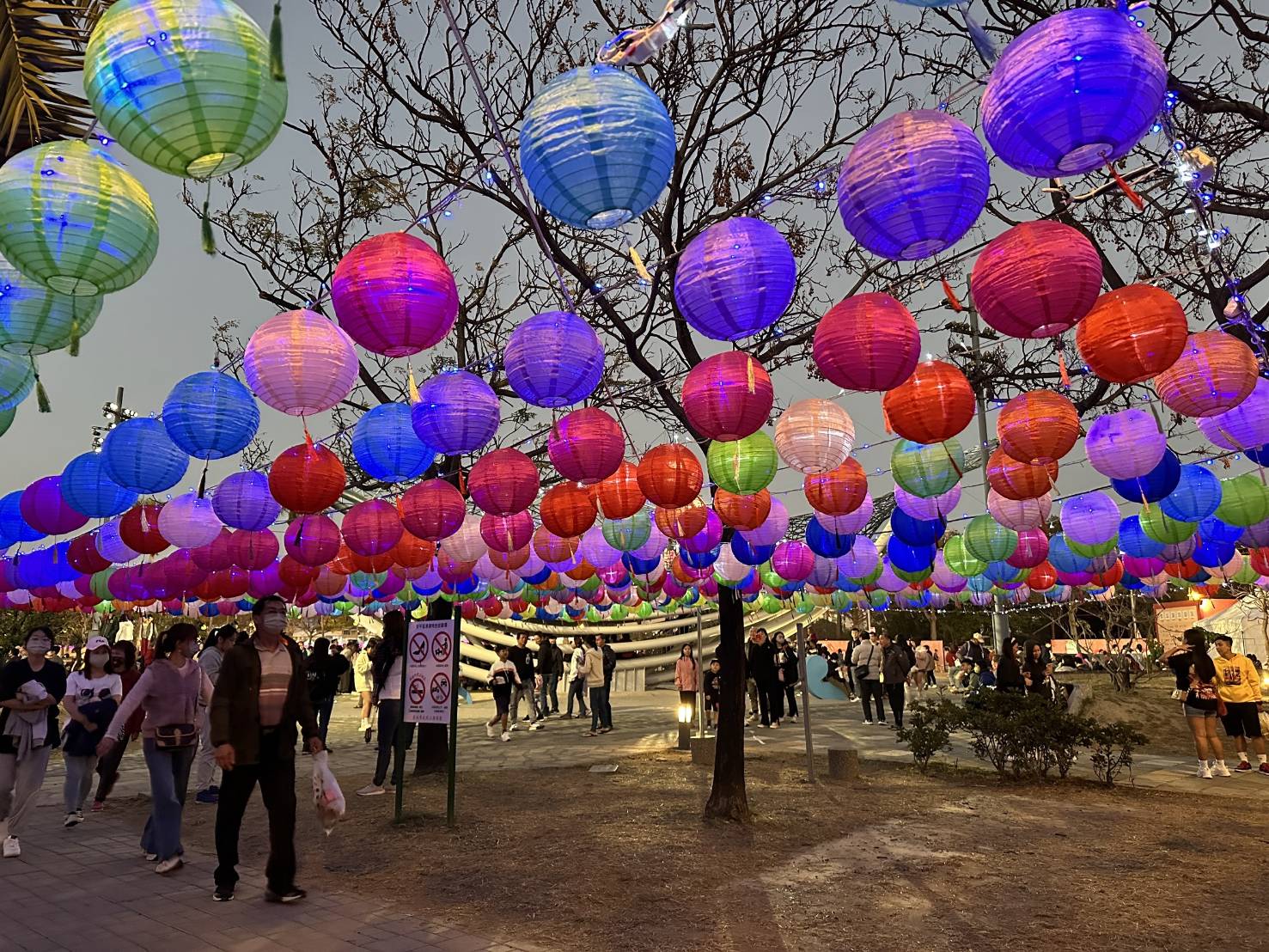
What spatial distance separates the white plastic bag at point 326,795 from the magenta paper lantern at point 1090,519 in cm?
795

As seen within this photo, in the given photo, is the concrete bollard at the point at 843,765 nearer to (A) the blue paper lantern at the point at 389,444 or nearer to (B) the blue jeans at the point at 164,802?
(A) the blue paper lantern at the point at 389,444

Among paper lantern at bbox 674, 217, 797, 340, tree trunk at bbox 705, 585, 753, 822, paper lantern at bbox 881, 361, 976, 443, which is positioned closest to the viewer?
paper lantern at bbox 674, 217, 797, 340

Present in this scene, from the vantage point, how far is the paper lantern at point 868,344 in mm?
4699

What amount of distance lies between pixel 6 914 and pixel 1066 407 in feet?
25.9

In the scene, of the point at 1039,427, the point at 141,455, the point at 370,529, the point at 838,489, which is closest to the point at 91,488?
the point at 141,455

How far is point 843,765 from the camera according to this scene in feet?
33.9

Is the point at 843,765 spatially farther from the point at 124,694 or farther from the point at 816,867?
the point at 124,694

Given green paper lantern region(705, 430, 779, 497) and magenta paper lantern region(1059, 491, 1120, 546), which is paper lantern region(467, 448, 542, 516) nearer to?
green paper lantern region(705, 430, 779, 497)

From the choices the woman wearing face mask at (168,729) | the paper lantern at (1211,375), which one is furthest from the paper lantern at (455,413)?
the paper lantern at (1211,375)

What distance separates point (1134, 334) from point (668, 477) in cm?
367

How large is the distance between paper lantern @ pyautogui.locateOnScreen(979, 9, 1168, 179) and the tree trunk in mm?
5371

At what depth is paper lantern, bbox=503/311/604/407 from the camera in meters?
5.26

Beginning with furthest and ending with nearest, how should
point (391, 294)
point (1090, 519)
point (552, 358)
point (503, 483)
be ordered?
1. point (1090, 519)
2. point (503, 483)
3. point (552, 358)
4. point (391, 294)

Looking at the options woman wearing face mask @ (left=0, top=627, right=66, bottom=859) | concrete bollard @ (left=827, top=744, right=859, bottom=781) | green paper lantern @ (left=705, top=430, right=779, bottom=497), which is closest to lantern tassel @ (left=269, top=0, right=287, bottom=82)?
green paper lantern @ (left=705, top=430, right=779, bottom=497)
